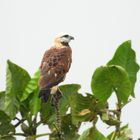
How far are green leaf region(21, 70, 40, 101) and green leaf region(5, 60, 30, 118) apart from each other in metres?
0.03

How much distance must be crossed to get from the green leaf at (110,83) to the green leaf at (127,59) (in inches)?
9.0

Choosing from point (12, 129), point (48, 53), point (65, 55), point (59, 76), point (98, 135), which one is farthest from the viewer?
point (65, 55)

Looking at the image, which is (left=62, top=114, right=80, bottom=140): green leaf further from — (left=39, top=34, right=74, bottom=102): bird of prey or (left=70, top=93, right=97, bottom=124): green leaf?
(left=39, top=34, right=74, bottom=102): bird of prey

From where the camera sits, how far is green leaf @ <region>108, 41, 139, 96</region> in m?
2.94

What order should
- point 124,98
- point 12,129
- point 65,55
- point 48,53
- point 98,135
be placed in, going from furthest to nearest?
point 65,55 → point 48,53 → point 12,129 → point 124,98 → point 98,135

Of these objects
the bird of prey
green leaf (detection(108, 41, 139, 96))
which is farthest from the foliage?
the bird of prey

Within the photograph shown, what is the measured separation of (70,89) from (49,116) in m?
0.24

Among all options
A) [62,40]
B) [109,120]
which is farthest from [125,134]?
[62,40]

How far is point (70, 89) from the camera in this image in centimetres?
310

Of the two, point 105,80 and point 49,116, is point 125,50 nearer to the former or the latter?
point 105,80

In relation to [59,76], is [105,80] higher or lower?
higher

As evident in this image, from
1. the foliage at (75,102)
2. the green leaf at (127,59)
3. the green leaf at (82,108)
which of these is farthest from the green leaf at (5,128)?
the green leaf at (127,59)

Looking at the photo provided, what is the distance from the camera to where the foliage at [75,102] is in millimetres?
2510

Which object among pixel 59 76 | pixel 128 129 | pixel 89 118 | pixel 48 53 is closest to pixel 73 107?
pixel 89 118
